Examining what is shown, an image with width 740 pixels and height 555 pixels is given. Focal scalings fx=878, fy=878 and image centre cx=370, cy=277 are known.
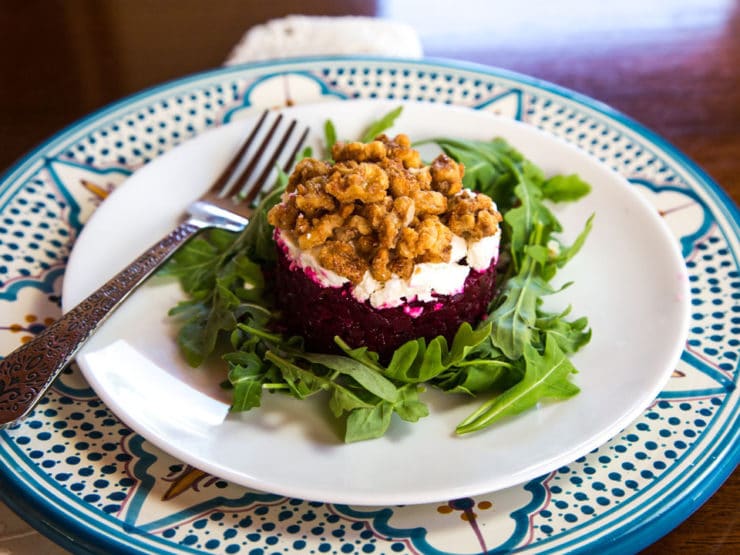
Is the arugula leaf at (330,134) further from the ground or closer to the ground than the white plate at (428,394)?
further from the ground

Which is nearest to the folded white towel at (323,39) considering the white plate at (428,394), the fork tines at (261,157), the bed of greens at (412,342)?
the fork tines at (261,157)

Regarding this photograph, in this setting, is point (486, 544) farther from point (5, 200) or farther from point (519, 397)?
point (5, 200)

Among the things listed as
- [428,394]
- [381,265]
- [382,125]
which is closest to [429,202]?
[381,265]

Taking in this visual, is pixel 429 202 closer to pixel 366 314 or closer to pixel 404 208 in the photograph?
pixel 404 208

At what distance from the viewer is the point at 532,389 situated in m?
1.70

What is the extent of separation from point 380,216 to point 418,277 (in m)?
0.14

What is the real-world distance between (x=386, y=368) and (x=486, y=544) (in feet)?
1.42

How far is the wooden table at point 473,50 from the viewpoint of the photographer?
2893mm

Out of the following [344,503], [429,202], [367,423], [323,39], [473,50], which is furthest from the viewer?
[473,50]

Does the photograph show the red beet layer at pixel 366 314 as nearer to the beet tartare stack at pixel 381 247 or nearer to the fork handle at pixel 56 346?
the beet tartare stack at pixel 381 247

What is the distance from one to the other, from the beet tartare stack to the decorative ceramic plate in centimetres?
34

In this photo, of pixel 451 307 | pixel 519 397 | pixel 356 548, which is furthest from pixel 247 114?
pixel 356 548

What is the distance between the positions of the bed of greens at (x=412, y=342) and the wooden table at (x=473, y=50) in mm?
795

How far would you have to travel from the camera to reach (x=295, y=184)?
6.14 feet
